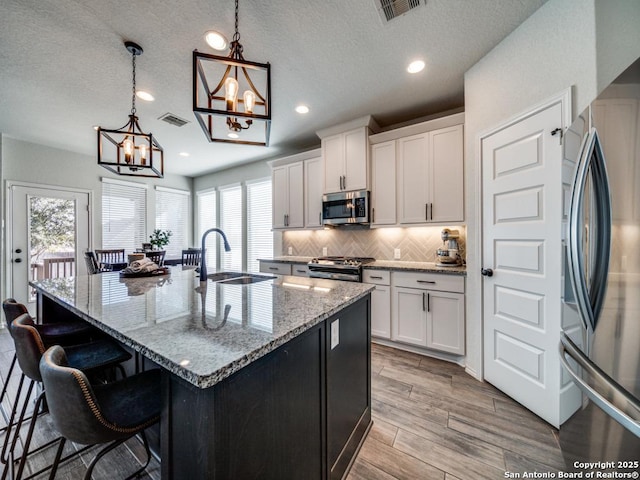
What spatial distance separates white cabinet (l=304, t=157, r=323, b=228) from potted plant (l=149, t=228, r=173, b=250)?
345 centimetres

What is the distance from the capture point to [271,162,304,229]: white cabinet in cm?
407

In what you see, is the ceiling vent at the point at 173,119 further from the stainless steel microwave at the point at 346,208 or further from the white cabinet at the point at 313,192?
the stainless steel microwave at the point at 346,208

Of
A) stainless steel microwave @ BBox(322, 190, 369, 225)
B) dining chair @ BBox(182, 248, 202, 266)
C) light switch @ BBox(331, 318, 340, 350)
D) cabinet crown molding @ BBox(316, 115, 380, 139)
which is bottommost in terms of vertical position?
light switch @ BBox(331, 318, 340, 350)

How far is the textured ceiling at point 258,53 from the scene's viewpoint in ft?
5.83

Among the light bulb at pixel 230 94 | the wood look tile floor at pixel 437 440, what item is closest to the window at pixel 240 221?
the wood look tile floor at pixel 437 440

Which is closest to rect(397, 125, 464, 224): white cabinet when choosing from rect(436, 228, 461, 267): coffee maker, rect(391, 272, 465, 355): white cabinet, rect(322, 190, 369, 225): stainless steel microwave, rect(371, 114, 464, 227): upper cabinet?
rect(371, 114, 464, 227): upper cabinet

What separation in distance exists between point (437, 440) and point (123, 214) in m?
6.11

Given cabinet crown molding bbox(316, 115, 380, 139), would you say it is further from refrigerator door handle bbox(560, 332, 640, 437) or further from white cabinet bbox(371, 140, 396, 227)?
refrigerator door handle bbox(560, 332, 640, 437)

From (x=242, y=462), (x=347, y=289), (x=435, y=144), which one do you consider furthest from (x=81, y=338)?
(x=435, y=144)

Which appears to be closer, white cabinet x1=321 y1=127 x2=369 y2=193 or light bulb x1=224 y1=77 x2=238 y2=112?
light bulb x1=224 y1=77 x2=238 y2=112

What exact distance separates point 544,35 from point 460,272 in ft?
6.29

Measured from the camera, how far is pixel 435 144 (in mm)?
2908

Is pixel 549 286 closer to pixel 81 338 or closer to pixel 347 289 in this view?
pixel 347 289

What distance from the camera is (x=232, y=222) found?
217 inches
